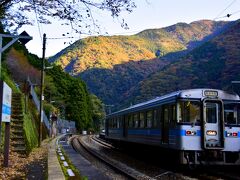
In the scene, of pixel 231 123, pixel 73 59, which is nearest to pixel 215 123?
pixel 231 123

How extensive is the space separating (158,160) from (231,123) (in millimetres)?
6049

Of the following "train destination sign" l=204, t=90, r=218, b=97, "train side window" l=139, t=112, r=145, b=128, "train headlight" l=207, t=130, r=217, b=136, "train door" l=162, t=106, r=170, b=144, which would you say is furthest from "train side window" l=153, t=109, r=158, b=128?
"train headlight" l=207, t=130, r=217, b=136

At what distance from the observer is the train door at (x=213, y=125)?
15.4m

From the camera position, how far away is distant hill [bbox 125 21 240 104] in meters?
95.6

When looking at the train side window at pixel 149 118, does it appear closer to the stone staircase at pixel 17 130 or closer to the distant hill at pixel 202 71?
the stone staircase at pixel 17 130

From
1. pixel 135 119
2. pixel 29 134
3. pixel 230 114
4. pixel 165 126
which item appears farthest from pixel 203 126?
pixel 29 134

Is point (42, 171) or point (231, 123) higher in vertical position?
point (231, 123)

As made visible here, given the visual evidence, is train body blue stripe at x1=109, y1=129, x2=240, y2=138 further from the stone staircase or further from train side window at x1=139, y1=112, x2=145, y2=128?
the stone staircase

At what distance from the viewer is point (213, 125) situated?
51.2 feet

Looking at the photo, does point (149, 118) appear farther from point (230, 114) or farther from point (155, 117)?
point (230, 114)

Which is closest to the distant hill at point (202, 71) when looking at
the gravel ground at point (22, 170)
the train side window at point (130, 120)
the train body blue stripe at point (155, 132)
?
the train side window at point (130, 120)

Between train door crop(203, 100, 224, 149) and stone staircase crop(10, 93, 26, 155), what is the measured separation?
8112mm

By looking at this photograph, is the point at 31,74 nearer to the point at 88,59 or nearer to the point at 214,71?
the point at 214,71

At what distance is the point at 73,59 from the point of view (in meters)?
167
